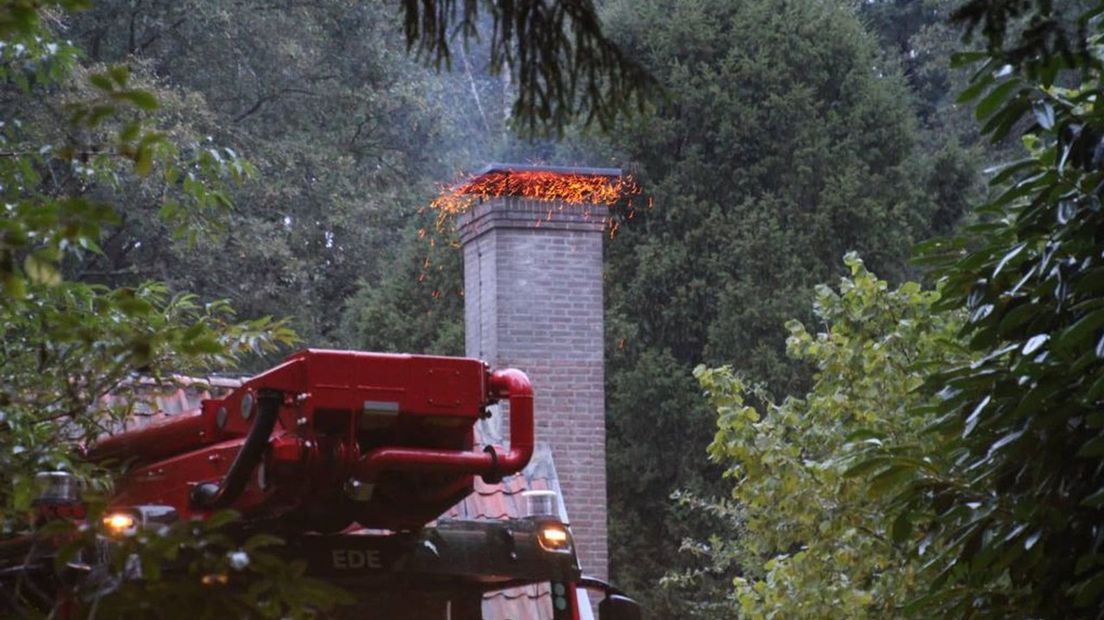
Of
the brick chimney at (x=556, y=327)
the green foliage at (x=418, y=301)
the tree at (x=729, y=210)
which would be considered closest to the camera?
the brick chimney at (x=556, y=327)

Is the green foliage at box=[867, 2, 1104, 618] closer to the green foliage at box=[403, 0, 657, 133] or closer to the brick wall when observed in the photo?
the green foliage at box=[403, 0, 657, 133]

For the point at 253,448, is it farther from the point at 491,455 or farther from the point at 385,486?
the point at 491,455

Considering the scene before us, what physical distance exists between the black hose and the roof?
352 millimetres

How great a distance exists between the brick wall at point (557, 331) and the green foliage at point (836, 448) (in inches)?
138

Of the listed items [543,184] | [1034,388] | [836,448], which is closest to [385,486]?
[1034,388]

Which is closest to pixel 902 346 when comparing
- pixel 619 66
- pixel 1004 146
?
pixel 619 66

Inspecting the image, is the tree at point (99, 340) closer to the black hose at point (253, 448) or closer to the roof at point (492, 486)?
the black hose at point (253, 448)

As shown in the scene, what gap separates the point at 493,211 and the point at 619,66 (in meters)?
10.9

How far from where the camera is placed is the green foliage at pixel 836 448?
1091 cm

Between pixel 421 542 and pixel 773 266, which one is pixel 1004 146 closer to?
pixel 773 266

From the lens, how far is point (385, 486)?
775cm

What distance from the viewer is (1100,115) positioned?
5211mm

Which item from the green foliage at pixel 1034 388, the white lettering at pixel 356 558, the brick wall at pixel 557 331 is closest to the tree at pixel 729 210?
the brick wall at pixel 557 331

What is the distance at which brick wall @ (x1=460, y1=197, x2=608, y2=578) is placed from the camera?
15578mm
